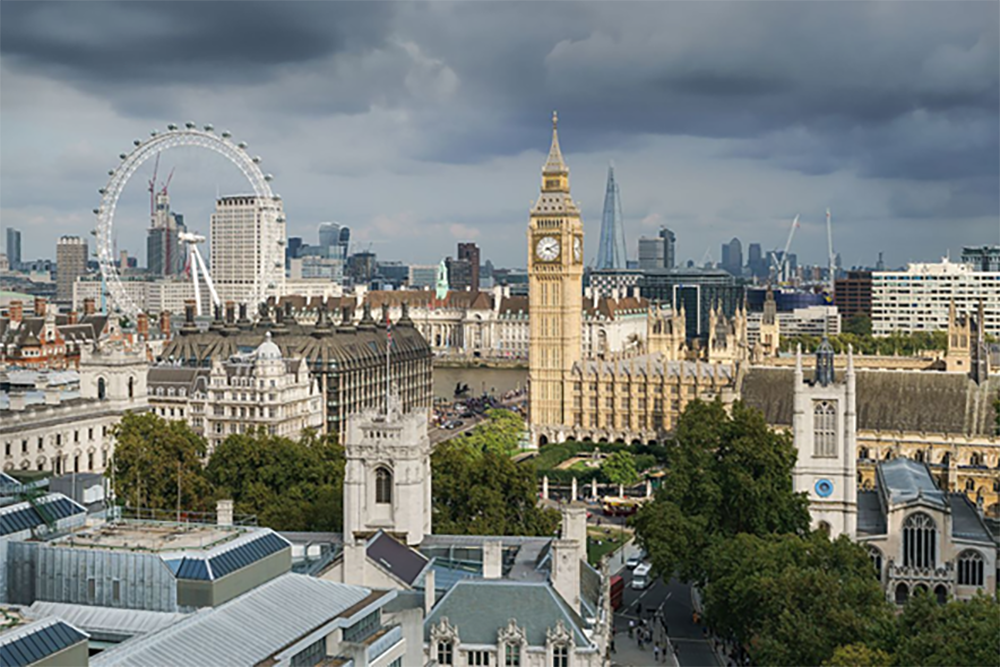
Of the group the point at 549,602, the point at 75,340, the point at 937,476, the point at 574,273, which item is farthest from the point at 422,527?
the point at 75,340

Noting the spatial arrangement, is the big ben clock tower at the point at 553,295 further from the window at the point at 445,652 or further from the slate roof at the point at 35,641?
the slate roof at the point at 35,641

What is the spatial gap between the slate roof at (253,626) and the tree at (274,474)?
2130 centimetres

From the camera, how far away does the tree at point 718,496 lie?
5516cm

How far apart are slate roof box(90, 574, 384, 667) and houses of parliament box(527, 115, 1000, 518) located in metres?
54.7

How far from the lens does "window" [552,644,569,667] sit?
37.6 m

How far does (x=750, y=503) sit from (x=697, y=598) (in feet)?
18.9

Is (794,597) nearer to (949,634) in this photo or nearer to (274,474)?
(949,634)

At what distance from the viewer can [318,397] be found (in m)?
101

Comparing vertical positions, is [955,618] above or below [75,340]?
below

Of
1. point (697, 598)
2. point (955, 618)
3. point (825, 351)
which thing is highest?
point (825, 351)

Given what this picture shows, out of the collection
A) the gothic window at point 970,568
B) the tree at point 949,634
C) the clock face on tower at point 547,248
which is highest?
the clock face on tower at point 547,248

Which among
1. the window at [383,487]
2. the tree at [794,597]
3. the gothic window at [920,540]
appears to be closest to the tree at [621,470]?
the gothic window at [920,540]

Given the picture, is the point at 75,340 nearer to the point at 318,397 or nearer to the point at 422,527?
the point at 318,397

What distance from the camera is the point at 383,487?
147ft
